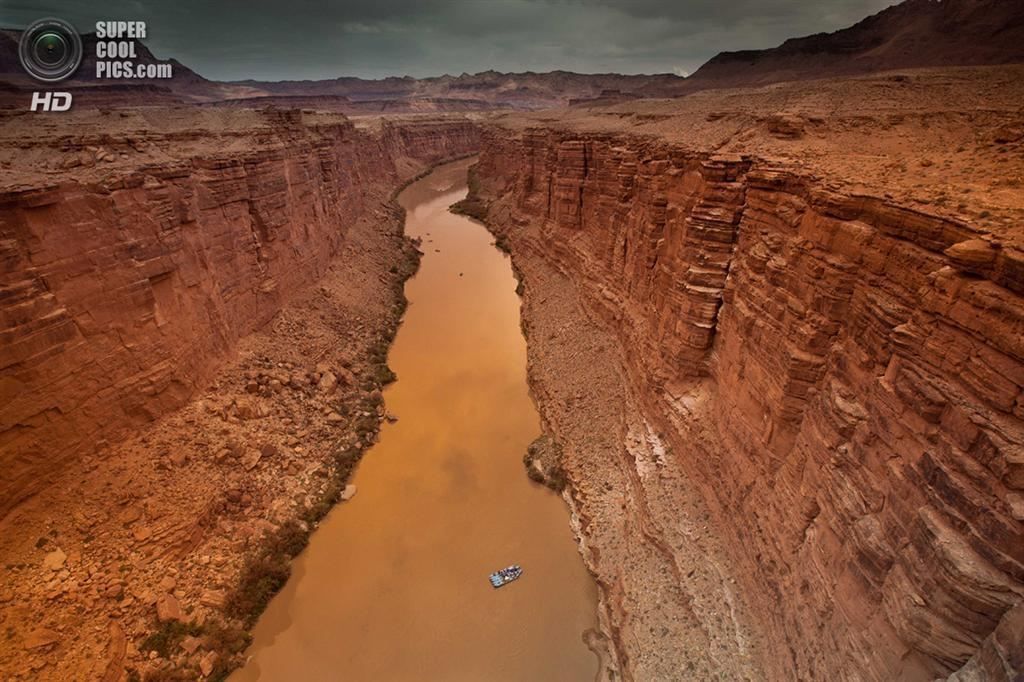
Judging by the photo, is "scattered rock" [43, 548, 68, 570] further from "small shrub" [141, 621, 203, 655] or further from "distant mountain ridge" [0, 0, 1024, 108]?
"distant mountain ridge" [0, 0, 1024, 108]

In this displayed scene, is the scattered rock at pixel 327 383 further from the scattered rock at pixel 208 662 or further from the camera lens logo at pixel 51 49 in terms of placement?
the camera lens logo at pixel 51 49

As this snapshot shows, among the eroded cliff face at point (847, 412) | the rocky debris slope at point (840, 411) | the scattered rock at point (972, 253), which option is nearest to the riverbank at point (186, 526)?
the rocky debris slope at point (840, 411)

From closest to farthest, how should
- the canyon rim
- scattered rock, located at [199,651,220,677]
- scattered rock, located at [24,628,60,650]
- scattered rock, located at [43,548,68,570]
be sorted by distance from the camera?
1. the canyon rim
2. scattered rock, located at [24,628,60,650]
3. scattered rock, located at [43,548,68,570]
4. scattered rock, located at [199,651,220,677]

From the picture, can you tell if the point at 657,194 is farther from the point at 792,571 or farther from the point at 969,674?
the point at 969,674

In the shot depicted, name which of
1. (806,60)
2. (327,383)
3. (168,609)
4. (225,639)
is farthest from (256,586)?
(806,60)

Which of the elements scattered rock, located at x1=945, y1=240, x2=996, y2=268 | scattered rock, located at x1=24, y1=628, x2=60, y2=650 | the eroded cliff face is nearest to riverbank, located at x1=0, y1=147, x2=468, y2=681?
scattered rock, located at x1=24, y1=628, x2=60, y2=650

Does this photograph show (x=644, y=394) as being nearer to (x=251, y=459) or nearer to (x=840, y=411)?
(x=840, y=411)
